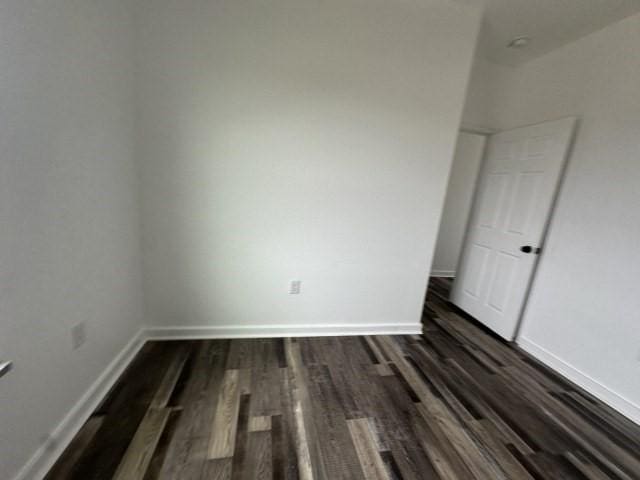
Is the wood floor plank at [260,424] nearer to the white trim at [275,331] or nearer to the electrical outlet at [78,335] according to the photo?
the white trim at [275,331]

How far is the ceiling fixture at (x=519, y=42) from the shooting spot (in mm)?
2170

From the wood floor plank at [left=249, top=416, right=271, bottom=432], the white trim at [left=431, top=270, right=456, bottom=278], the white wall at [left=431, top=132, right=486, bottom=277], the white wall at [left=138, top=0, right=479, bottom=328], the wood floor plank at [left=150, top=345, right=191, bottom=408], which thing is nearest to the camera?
the wood floor plank at [left=249, top=416, right=271, bottom=432]

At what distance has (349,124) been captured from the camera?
194 centimetres

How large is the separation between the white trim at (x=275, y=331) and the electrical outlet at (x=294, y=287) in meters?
0.32

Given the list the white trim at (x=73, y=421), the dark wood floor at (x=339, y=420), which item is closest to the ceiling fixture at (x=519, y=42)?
the dark wood floor at (x=339, y=420)

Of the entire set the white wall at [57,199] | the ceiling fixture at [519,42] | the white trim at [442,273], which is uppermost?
the ceiling fixture at [519,42]

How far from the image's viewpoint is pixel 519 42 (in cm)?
220

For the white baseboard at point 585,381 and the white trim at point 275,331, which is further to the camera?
the white trim at point 275,331

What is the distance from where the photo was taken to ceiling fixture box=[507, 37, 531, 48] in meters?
2.17

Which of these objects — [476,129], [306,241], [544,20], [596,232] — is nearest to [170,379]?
[306,241]

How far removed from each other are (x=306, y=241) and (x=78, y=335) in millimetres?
1488

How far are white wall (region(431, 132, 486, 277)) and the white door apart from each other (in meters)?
0.92

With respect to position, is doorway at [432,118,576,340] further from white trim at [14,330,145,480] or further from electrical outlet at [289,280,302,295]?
white trim at [14,330,145,480]

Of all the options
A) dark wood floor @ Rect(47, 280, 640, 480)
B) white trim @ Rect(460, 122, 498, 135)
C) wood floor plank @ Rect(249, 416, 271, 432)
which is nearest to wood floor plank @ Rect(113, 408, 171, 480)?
dark wood floor @ Rect(47, 280, 640, 480)
